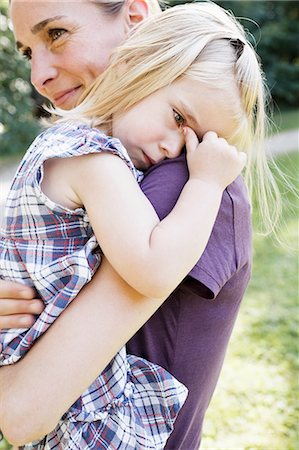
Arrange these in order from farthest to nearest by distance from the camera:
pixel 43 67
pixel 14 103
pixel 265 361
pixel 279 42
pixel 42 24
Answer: pixel 279 42, pixel 14 103, pixel 265 361, pixel 43 67, pixel 42 24

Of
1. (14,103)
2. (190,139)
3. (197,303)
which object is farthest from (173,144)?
(14,103)

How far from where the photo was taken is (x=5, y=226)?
158cm

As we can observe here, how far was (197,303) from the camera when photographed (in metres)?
1.57

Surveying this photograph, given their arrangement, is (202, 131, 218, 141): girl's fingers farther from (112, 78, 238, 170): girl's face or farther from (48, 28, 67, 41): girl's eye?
(48, 28, 67, 41): girl's eye

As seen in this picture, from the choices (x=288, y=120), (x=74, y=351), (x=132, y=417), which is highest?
(x=74, y=351)

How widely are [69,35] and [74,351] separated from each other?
114 centimetres

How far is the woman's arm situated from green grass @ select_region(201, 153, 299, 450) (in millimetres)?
1402

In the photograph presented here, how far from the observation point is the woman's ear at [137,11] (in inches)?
82.8

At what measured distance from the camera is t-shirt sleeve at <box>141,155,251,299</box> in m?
1.47

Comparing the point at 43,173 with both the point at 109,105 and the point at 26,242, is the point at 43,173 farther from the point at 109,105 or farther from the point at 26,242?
the point at 109,105

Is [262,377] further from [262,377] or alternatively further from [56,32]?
[56,32]

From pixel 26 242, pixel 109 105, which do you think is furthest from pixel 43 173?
pixel 109 105

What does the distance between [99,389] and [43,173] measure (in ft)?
1.82

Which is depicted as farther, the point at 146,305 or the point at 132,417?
the point at 132,417
